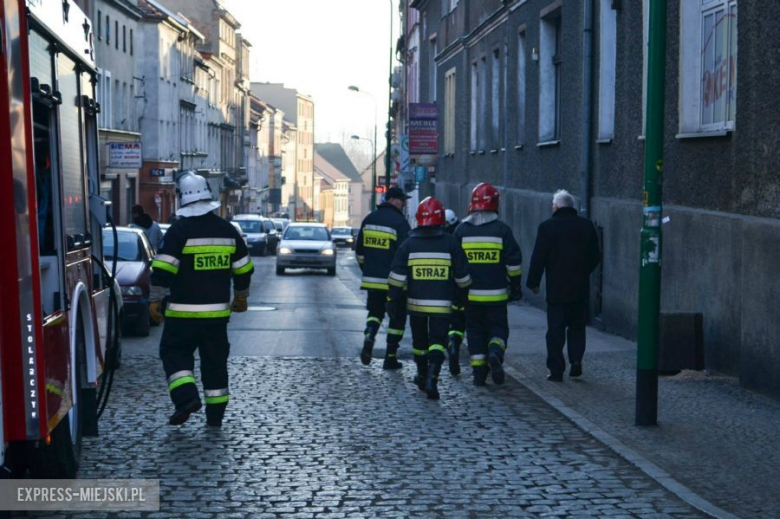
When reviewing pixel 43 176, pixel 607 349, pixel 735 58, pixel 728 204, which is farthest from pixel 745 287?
pixel 43 176

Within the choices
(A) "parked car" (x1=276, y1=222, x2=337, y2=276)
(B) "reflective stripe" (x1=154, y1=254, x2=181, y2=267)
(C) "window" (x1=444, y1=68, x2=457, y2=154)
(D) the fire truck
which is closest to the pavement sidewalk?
(B) "reflective stripe" (x1=154, y1=254, x2=181, y2=267)

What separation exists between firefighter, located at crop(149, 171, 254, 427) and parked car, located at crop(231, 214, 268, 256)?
148ft

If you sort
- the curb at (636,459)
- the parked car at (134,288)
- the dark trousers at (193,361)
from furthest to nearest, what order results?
the parked car at (134,288)
the dark trousers at (193,361)
the curb at (636,459)

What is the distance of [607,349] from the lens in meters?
16.0

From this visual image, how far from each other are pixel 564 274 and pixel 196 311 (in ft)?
13.8

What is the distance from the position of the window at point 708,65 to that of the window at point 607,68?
4039mm

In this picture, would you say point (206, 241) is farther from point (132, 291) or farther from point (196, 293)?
point (132, 291)

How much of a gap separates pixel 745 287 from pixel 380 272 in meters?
4.04

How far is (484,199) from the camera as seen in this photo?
1252cm

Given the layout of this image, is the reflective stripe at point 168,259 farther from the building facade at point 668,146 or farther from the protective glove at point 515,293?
the building facade at point 668,146

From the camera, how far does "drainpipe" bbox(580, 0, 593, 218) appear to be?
19.9 meters

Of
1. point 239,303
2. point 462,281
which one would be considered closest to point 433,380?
point 462,281

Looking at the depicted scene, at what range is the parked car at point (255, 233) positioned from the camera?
56000 millimetres

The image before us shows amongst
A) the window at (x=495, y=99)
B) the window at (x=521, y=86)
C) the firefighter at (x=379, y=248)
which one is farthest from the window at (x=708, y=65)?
the window at (x=495, y=99)
